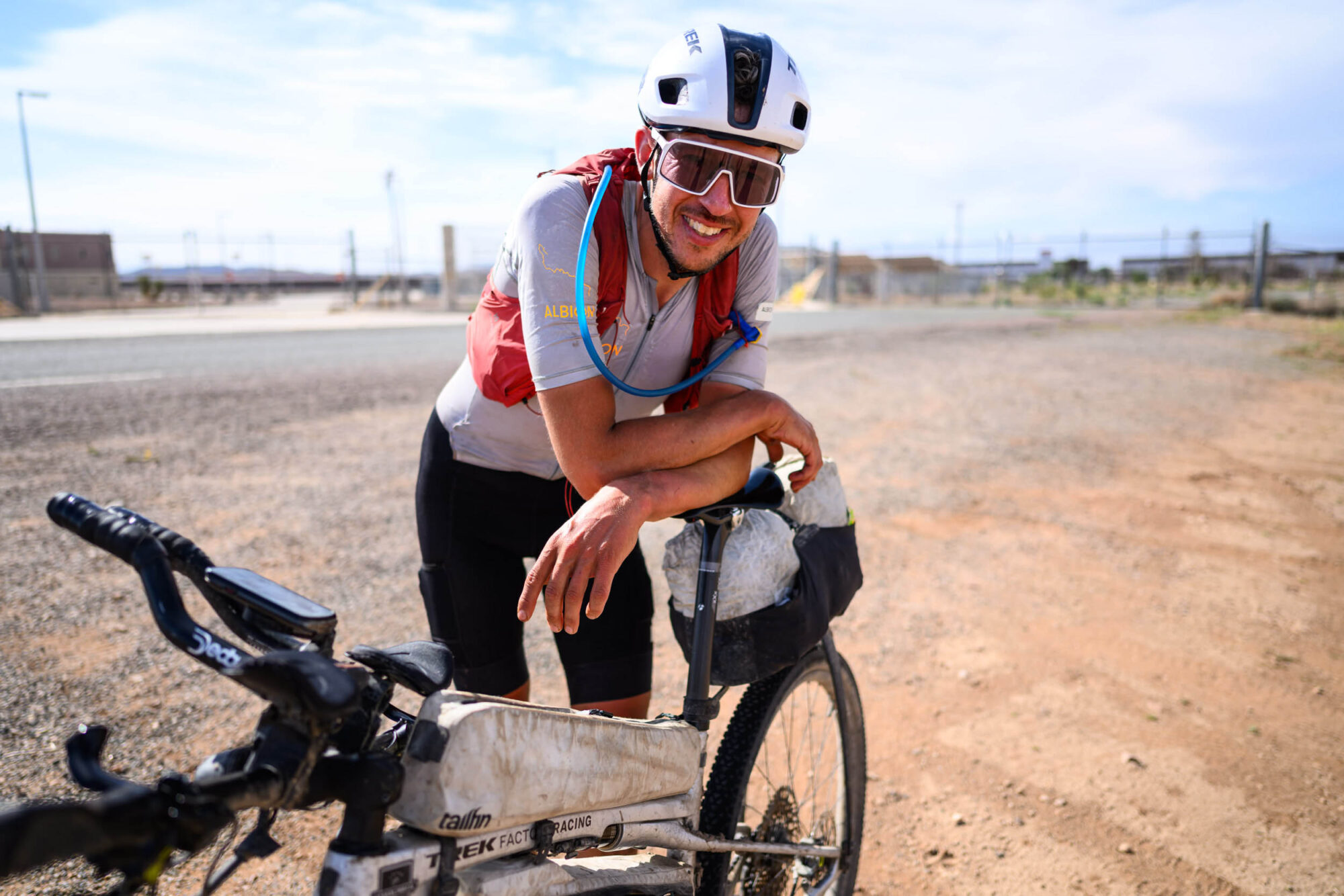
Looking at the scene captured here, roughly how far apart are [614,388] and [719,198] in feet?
1.58

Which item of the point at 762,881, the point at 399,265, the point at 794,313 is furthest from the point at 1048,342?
the point at 399,265

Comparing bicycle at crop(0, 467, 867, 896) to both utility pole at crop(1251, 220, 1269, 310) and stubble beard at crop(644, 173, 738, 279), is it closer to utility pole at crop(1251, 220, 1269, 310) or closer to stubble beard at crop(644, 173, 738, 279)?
stubble beard at crop(644, 173, 738, 279)

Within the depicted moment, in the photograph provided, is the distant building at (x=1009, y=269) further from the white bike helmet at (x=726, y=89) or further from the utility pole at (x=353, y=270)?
the white bike helmet at (x=726, y=89)

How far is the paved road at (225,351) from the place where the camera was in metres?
10.0

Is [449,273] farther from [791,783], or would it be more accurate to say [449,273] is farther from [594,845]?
[594,845]

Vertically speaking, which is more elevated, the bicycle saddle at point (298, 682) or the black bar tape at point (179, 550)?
the black bar tape at point (179, 550)

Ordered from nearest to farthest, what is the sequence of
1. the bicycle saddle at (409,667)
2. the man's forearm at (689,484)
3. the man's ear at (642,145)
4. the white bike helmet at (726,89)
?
the bicycle saddle at (409,667) → the man's forearm at (689,484) → the white bike helmet at (726,89) → the man's ear at (642,145)

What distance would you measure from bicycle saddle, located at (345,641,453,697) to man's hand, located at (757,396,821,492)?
32.3 inches

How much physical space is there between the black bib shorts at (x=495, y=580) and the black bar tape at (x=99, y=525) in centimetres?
105

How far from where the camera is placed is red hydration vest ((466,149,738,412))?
1.82 metres

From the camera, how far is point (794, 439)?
1951 millimetres

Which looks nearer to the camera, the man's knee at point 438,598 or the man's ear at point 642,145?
the man's ear at point 642,145

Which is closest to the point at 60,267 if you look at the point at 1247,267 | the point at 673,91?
the point at 673,91

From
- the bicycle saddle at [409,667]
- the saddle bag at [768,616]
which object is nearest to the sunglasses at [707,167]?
the saddle bag at [768,616]
